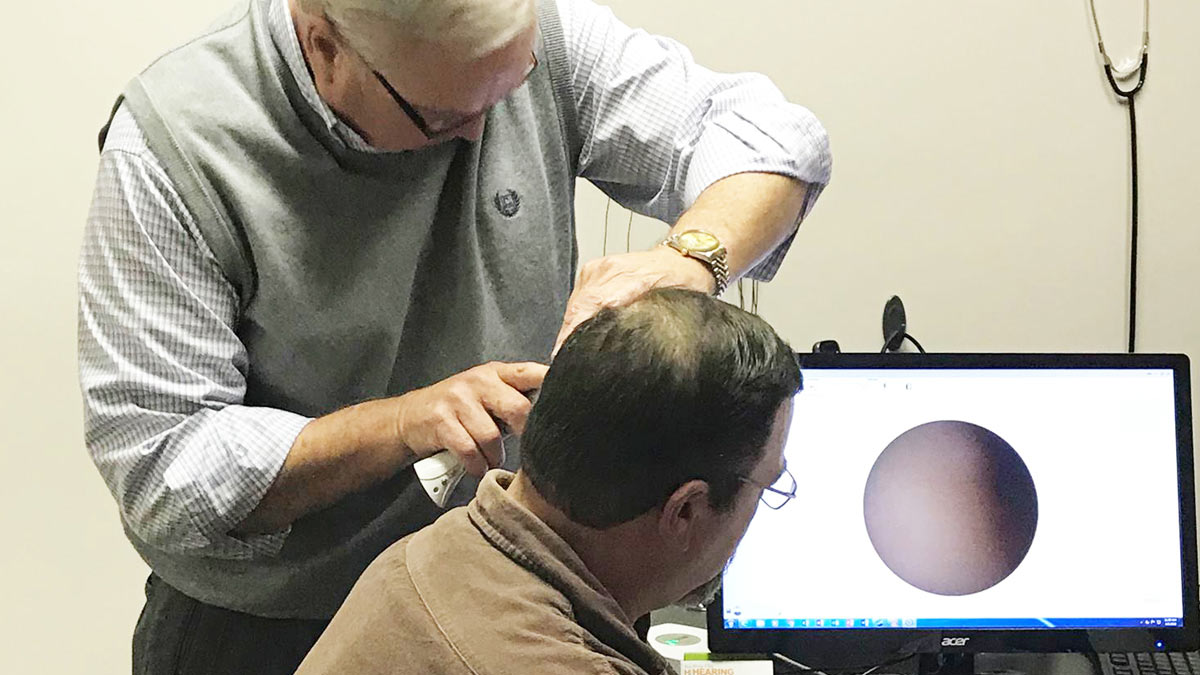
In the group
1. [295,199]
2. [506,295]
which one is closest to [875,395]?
[506,295]

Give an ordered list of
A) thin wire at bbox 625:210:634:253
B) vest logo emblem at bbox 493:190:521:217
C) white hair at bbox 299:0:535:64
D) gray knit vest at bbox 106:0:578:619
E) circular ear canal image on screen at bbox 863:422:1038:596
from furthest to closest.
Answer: thin wire at bbox 625:210:634:253
circular ear canal image on screen at bbox 863:422:1038:596
vest logo emblem at bbox 493:190:521:217
gray knit vest at bbox 106:0:578:619
white hair at bbox 299:0:535:64

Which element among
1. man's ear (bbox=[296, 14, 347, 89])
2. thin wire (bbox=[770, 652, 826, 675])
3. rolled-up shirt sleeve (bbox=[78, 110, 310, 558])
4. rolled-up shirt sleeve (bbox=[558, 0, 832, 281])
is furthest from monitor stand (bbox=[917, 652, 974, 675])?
man's ear (bbox=[296, 14, 347, 89])

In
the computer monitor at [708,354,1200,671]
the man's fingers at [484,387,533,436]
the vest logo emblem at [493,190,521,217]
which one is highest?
the vest logo emblem at [493,190,521,217]

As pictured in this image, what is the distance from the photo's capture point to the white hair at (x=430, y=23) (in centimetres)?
107

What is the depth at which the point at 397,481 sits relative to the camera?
1.30 m

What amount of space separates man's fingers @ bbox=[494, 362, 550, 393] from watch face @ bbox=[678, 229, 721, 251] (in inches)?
8.5

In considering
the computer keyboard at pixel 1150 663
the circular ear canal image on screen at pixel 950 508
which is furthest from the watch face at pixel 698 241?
the computer keyboard at pixel 1150 663

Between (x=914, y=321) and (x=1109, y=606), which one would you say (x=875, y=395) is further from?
(x=914, y=321)

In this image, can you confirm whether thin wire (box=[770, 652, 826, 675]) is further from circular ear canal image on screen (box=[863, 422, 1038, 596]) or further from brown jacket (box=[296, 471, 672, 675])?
brown jacket (box=[296, 471, 672, 675])

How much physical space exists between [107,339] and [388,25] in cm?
40

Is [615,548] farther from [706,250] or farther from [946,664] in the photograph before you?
[946,664]

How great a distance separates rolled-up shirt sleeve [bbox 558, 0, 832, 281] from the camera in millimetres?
1332

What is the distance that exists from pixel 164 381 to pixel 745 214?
1.92 feet

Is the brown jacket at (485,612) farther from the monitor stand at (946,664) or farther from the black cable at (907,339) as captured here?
the black cable at (907,339)
